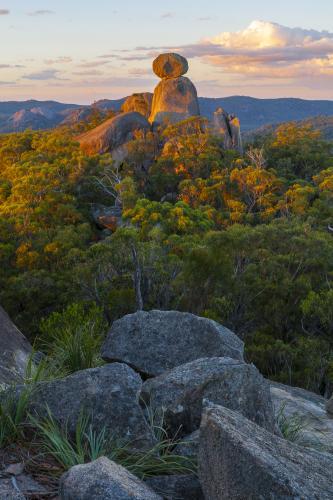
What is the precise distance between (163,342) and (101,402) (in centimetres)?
286

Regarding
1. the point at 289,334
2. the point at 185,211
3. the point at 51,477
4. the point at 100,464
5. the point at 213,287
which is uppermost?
the point at 100,464

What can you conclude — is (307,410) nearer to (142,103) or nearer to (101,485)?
(101,485)

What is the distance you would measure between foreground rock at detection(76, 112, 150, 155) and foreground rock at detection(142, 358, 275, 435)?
48.1 metres

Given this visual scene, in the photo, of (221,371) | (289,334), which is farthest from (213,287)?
(221,371)

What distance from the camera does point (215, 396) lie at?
15.4 ft

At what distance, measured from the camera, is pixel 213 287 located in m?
24.3

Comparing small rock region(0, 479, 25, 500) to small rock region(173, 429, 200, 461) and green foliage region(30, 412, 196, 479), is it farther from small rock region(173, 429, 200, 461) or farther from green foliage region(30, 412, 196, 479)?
small rock region(173, 429, 200, 461)

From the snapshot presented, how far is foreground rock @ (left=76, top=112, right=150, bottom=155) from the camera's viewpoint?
171ft

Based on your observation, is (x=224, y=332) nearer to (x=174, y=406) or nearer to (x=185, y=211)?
(x=174, y=406)

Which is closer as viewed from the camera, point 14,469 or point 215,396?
point 14,469

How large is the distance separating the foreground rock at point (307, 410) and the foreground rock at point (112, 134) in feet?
141

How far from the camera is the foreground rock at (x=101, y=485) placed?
3.37 metres

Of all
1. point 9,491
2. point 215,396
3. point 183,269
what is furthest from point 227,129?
point 9,491

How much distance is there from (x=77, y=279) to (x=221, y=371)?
63.3ft
